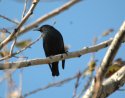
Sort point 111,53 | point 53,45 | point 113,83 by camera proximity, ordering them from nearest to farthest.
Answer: point 111,53, point 113,83, point 53,45

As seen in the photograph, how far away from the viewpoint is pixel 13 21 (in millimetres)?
2268

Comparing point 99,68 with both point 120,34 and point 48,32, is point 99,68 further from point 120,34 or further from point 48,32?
point 48,32

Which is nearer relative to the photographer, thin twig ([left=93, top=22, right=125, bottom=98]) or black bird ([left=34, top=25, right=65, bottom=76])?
thin twig ([left=93, top=22, right=125, bottom=98])

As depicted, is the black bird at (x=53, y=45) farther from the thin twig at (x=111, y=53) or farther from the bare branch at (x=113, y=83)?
the thin twig at (x=111, y=53)

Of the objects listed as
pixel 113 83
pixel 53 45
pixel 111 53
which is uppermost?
pixel 53 45

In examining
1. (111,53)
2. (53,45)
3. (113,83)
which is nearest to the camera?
(111,53)

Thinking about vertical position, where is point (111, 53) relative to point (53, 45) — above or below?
below

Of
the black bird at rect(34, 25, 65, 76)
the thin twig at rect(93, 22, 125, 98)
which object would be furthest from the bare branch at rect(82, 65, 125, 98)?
the black bird at rect(34, 25, 65, 76)

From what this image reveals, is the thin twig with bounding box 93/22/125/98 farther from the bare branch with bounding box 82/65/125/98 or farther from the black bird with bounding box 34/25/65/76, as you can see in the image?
the black bird with bounding box 34/25/65/76

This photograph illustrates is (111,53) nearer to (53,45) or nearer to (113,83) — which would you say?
(113,83)

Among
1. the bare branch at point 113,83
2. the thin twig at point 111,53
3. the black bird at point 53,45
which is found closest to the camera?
the thin twig at point 111,53

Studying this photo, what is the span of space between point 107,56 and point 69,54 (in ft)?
7.46

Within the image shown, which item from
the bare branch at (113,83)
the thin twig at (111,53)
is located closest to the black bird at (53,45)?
the bare branch at (113,83)

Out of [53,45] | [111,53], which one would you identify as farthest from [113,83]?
[53,45]
